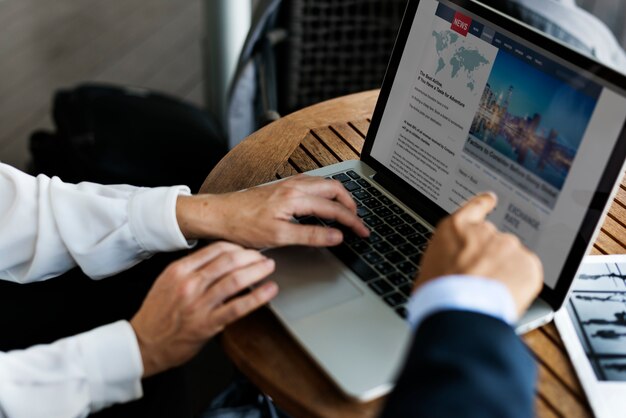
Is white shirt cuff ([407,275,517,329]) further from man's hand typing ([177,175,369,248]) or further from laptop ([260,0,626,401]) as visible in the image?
man's hand typing ([177,175,369,248])

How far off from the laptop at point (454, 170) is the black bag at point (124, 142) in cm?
78

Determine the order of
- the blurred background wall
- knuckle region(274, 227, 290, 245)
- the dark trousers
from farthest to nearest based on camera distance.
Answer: the blurred background wall < the dark trousers < knuckle region(274, 227, 290, 245)

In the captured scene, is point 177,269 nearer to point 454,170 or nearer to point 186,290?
point 186,290

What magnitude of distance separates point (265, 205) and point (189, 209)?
4.2 inches

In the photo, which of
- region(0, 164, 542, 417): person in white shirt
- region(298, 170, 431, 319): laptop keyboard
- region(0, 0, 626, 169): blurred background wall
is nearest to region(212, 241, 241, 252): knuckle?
region(0, 164, 542, 417): person in white shirt

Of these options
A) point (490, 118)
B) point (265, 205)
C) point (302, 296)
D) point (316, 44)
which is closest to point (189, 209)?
point (265, 205)

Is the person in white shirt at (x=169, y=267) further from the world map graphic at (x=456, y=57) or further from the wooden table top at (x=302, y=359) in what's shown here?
the world map graphic at (x=456, y=57)

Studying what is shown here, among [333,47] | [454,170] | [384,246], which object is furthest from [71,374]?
[333,47]

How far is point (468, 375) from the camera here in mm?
583

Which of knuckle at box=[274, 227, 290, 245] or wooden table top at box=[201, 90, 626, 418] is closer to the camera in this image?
wooden table top at box=[201, 90, 626, 418]

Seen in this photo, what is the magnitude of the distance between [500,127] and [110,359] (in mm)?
517

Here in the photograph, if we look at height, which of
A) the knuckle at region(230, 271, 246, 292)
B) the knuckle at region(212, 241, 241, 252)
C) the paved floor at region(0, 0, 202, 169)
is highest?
the knuckle at region(212, 241, 241, 252)

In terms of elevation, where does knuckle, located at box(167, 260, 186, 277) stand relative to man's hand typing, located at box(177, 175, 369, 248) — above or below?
below

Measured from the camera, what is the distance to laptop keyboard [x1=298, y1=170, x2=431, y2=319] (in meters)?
0.80
